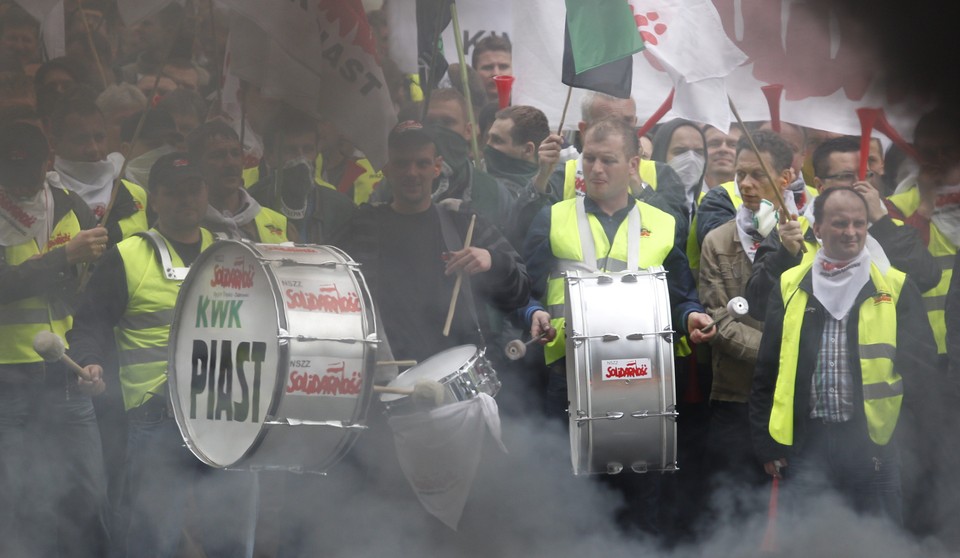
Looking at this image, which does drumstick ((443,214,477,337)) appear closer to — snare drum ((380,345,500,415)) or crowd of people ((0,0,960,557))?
crowd of people ((0,0,960,557))

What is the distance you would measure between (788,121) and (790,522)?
177cm

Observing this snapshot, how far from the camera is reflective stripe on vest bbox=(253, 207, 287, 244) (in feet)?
19.3

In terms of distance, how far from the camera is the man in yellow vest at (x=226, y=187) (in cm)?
578

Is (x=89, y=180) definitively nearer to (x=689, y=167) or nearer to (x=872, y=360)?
(x=689, y=167)

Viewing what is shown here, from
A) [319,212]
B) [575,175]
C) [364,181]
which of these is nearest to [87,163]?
[319,212]

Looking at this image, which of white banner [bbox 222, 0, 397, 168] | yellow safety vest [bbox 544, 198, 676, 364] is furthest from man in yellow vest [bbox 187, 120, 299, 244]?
yellow safety vest [bbox 544, 198, 676, 364]

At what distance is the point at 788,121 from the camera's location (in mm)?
6184

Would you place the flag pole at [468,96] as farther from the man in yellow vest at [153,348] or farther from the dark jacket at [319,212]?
the man in yellow vest at [153,348]

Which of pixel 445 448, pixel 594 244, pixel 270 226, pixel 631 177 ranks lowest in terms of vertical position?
pixel 445 448

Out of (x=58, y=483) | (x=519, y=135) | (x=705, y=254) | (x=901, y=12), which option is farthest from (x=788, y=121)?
(x=58, y=483)

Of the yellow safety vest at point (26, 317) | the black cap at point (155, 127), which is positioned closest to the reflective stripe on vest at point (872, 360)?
the black cap at point (155, 127)

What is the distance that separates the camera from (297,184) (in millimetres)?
6199

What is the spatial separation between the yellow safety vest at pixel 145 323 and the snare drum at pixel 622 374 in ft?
5.21

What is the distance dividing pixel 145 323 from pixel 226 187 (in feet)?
2.31
